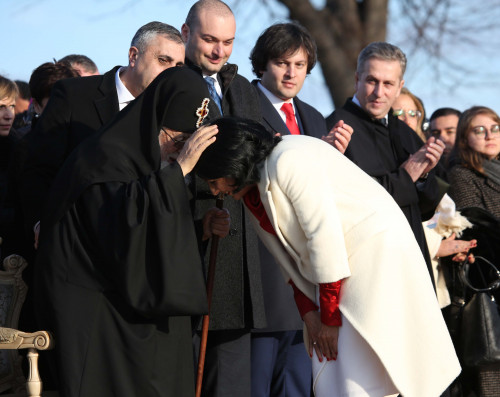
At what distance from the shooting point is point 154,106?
354cm

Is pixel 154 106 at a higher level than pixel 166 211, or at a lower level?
higher

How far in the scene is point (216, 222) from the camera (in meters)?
4.02

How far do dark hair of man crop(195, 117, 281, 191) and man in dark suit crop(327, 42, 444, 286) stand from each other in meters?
1.63

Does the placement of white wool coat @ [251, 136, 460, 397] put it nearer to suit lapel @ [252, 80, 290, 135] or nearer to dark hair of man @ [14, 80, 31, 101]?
suit lapel @ [252, 80, 290, 135]

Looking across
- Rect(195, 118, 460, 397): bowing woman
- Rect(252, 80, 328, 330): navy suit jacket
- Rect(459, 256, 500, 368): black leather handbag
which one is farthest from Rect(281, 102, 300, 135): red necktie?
Rect(459, 256, 500, 368): black leather handbag

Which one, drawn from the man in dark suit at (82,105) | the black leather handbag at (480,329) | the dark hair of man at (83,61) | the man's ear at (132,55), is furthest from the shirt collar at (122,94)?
the black leather handbag at (480,329)

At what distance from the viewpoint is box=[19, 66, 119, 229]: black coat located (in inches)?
162

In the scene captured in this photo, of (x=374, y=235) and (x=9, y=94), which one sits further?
(x=9, y=94)

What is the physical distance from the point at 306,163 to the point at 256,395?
151 centimetres

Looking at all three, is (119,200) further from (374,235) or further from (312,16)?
(312,16)

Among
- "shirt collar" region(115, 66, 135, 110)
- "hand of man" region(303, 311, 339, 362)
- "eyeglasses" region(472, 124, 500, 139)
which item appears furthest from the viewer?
"eyeglasses" region(472, 124, 500, 139)

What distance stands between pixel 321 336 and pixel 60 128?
1.64 m

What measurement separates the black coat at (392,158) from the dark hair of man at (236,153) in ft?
5.31

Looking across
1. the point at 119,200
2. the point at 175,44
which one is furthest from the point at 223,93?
the point at 119,200
